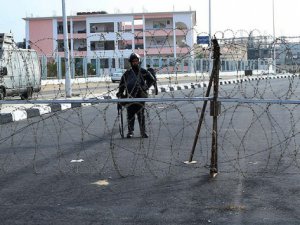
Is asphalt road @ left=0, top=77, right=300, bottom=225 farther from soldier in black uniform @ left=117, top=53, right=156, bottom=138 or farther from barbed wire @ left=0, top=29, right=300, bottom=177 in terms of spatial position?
soldier in black uniform @ left=117, top=53, right=156, bottom=138

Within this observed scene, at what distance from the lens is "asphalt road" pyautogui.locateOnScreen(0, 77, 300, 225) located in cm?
465

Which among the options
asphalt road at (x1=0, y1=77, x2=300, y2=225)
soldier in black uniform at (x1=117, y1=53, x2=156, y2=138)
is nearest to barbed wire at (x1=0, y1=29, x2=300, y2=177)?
asphalt road at (x1=0, y1=77, x2=300, y2=225)

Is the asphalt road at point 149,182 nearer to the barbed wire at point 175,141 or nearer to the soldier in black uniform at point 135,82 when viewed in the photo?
the barbed wire at point 175,141

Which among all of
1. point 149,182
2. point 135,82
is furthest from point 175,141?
point 149,182

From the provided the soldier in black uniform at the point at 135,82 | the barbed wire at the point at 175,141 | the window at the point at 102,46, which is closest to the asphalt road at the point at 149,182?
the barbed wire at the point at 175,141

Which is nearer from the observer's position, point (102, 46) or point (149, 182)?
point (149, 182)

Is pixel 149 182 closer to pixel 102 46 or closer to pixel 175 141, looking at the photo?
pixel 102 46

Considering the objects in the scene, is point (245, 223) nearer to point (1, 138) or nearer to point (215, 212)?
point (215, 212)

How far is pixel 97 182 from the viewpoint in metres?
6.02

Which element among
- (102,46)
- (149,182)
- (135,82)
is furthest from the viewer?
(135,82)

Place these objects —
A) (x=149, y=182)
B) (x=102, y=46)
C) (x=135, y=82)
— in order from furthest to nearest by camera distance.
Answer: (x=135, y=82) → (x=102, y=46) → (x=149, y=182)

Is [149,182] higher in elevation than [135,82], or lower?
lower

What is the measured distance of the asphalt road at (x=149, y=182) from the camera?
183 inches

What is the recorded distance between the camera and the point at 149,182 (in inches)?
234
